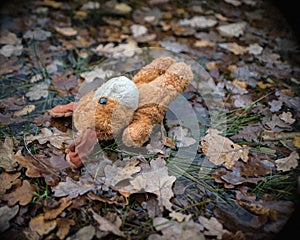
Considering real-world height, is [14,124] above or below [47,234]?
above

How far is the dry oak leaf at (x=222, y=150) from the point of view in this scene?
6.85 feet

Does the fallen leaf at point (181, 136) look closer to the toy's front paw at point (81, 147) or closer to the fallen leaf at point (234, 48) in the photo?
the toy's front paw at point (81, 147)

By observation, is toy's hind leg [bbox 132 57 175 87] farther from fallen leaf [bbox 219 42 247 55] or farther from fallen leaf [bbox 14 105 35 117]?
fallen leaf [bbox 219 42 247 55]

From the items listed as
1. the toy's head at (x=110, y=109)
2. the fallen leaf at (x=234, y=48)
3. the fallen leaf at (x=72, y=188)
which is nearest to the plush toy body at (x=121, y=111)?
the toy's head at (x=110, y=109)

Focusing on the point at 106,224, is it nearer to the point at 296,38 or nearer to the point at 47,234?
the point at 47,234

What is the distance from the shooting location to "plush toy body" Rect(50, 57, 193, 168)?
191cm

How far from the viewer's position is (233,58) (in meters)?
3.00

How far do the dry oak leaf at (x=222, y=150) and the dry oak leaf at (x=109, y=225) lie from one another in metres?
0.75

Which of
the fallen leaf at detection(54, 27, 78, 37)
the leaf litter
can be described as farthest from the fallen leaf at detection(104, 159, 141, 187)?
the fallen leaf at detection(54, 27, 78, 37)

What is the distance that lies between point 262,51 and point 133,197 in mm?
2050

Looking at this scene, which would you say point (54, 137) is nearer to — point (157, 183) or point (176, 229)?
point (157, 183)

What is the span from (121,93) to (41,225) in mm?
887

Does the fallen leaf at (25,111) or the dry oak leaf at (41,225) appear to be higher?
the fallen leaf at (25,111)

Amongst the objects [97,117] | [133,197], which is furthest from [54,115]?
[133,197]
